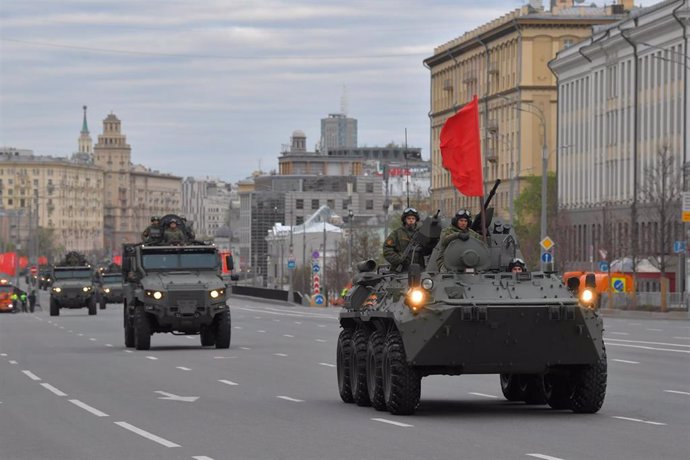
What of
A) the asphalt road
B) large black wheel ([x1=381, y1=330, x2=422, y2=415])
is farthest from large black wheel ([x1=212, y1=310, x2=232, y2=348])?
large black wheel ([x1=381, y1=330, x2=422, y2=415])

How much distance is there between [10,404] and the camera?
2328 centimetres

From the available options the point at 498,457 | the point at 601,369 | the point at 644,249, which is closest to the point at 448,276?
the point at 601,369

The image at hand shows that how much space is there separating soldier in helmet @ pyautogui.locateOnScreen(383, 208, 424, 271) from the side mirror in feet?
6.32

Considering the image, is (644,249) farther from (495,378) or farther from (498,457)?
(498,457)

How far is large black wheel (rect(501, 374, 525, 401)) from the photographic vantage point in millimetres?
22484

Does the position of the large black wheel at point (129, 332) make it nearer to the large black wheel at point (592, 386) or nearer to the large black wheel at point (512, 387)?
the large black wheel at point (512, 387)

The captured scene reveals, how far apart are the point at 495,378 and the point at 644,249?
54837mm

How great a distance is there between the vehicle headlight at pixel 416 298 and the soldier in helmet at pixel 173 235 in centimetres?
2276

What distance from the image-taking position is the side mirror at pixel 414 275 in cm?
2009

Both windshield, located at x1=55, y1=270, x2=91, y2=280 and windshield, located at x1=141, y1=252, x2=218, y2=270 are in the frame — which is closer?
windshield, located at x1=141, y1=252, x2=218, y2=270

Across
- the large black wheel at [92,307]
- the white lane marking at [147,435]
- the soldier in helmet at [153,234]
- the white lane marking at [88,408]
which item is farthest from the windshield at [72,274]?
the white lane marking at [147,435]

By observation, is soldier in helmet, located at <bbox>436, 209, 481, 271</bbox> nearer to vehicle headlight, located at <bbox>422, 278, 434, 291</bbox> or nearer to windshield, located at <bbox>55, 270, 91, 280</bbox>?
vehicle headlight, located at <bbox>422, 278, 434, 291</bbox>

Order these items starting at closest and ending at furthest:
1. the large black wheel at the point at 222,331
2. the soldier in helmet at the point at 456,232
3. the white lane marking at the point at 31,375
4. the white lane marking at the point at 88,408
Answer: the soldier in helmet at the point at 456,232 < the white lane marking at the point at 88,408 < the white lane marking at the point at 31,375 < the large black wheel at the point at 222,331

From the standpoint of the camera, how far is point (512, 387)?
2262 cm
